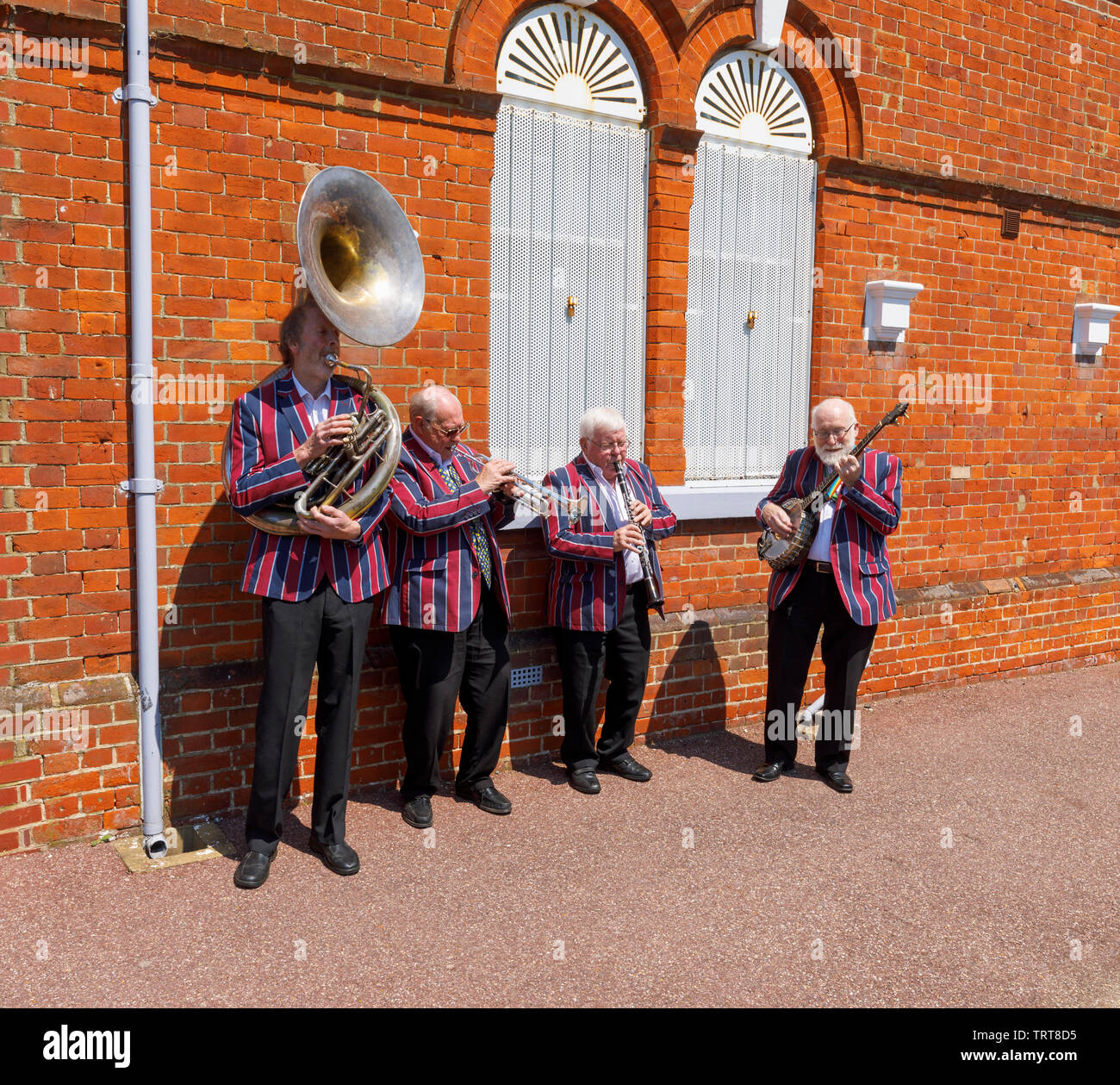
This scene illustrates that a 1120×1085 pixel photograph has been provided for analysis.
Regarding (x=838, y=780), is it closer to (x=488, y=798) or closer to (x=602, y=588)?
(x=602, y=588)

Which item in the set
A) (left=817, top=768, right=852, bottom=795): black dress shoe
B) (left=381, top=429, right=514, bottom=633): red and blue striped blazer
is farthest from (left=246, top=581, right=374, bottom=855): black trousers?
(left=817, top=768, right=852, bottom=795): black dress shoe

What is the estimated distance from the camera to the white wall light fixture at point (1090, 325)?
823 cm

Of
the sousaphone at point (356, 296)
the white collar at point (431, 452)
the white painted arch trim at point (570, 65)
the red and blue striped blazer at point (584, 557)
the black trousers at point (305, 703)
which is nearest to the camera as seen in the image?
the sousaphone at point (356, 296)

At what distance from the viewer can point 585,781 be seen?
5359 mm

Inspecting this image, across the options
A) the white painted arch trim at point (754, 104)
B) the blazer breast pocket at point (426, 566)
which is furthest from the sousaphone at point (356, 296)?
the white painted arch trim at point (754, 104)

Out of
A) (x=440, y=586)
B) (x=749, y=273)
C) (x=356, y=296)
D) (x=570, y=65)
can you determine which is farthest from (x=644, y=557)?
(x=570, y=65)

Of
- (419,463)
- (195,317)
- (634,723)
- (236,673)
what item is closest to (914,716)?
(634,723)

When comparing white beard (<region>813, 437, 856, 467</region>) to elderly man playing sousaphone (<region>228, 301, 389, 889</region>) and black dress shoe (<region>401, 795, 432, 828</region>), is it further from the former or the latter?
black dress shoe (<region>401, 795, 432, 828</region>)

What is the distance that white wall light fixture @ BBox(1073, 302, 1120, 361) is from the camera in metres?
Answer: 8.23

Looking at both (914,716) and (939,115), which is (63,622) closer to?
(914,716)

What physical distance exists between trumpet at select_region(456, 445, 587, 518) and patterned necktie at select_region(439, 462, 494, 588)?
0.79 ft

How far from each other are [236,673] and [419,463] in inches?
51.1

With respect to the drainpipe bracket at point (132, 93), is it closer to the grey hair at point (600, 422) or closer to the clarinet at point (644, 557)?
the grey hair at point (600, 422)

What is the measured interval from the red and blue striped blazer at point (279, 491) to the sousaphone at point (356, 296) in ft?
0.18
